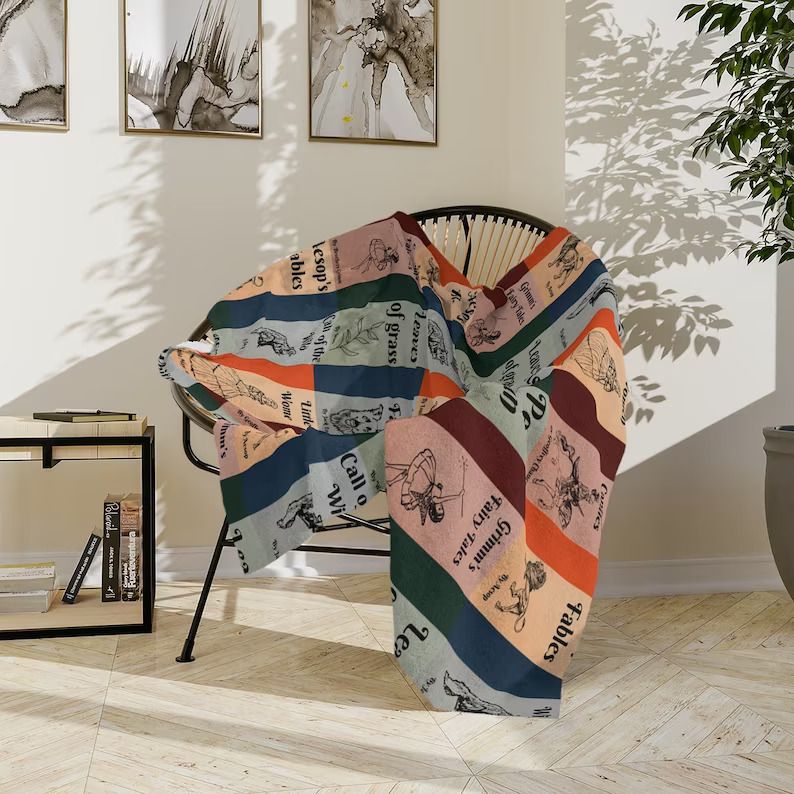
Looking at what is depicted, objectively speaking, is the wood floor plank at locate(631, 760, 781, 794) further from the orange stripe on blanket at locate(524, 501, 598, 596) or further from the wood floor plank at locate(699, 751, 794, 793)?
the orange stripe on blanket at locate(524, 501, 598, 596)

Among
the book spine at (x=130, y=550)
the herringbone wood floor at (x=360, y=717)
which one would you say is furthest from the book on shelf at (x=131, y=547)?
the herringbone wood floor at (x=360, y=717)

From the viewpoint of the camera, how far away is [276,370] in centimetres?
203

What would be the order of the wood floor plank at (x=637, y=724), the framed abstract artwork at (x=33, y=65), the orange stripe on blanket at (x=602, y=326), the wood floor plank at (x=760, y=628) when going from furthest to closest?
the framed abstract artwork at (x=33, y=65) < the wood floor plank at (x=760, y=628) < the orange stripe on blanket at (x=602, y=326) < the wood floor plank at (x=637, y=724)

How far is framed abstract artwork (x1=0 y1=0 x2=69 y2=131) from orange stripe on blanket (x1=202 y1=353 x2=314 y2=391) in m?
0.96

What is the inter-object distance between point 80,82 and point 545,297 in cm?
144

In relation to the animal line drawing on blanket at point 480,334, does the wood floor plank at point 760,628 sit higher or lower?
lower

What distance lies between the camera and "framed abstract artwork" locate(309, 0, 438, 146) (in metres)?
2.58

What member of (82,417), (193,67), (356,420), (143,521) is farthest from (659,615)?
(193,67)

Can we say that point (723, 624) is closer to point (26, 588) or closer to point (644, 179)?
point (644, 179)

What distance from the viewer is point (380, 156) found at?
2.63 m

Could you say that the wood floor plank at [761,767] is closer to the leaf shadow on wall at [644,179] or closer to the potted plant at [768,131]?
the potted plant at [768,131]

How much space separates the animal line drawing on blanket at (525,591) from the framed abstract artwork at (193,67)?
1573mm

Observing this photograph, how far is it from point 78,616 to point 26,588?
0.53 feet

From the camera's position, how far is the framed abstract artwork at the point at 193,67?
2.46m
